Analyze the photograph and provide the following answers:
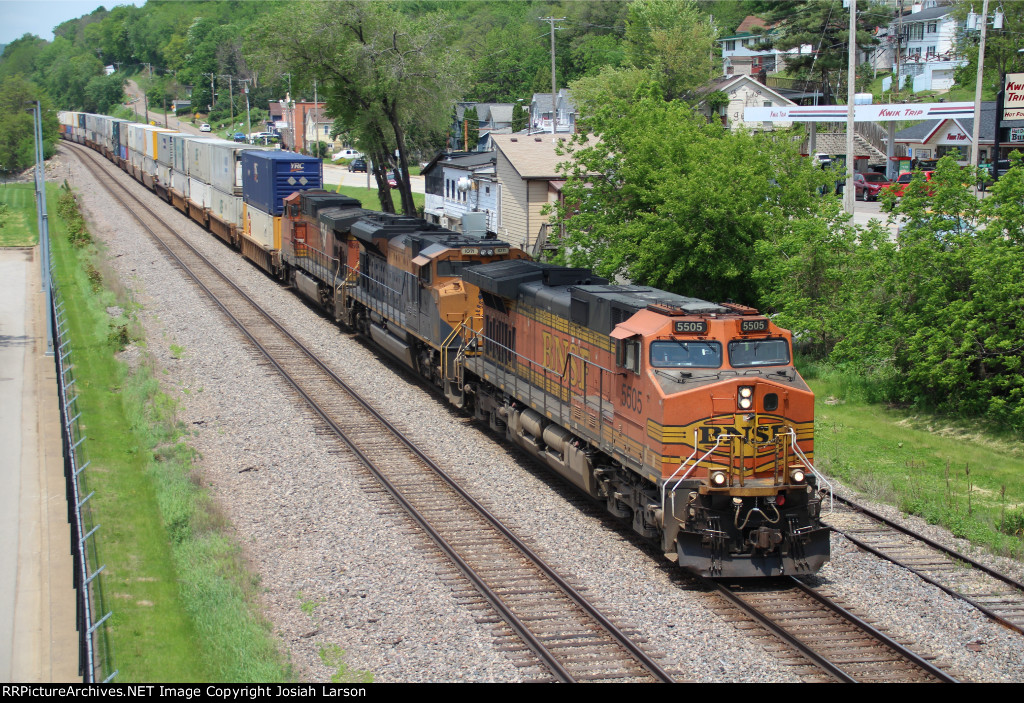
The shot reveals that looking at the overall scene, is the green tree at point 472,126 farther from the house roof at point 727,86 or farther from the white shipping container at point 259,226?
the white shipping container at point 259,226

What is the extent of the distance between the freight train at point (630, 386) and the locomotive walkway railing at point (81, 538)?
268 inches

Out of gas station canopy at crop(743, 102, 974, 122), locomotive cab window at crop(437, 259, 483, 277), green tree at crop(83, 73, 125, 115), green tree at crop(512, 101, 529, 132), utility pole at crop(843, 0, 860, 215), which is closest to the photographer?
locomotive cab window at crop(437, 259, 483, 277)

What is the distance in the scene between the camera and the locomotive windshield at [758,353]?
1273cm

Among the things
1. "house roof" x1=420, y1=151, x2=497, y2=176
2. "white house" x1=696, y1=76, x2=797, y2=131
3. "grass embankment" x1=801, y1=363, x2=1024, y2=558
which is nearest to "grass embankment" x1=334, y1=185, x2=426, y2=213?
"house roof" x1=420, y1=151, x2=497, y2=176

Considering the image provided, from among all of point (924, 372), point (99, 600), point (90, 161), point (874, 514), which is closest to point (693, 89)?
point (90, 161)

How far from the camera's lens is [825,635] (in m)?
11.1

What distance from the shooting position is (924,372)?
20016 millimetres

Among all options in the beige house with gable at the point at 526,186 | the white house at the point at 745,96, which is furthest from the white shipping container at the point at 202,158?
the white house at the point at 745,96

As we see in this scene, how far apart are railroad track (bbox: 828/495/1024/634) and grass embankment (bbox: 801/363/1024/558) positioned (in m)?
0.72

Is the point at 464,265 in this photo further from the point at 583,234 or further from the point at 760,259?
the point at 760,259

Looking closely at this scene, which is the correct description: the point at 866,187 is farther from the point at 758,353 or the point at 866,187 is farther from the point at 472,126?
the point at 472,126

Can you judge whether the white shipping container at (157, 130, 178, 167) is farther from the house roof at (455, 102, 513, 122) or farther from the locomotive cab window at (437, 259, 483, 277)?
the house roof at (455, 102, 513, 122)

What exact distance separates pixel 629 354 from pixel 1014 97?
31.2 meters

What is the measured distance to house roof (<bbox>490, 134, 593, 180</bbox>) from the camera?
41.1m
